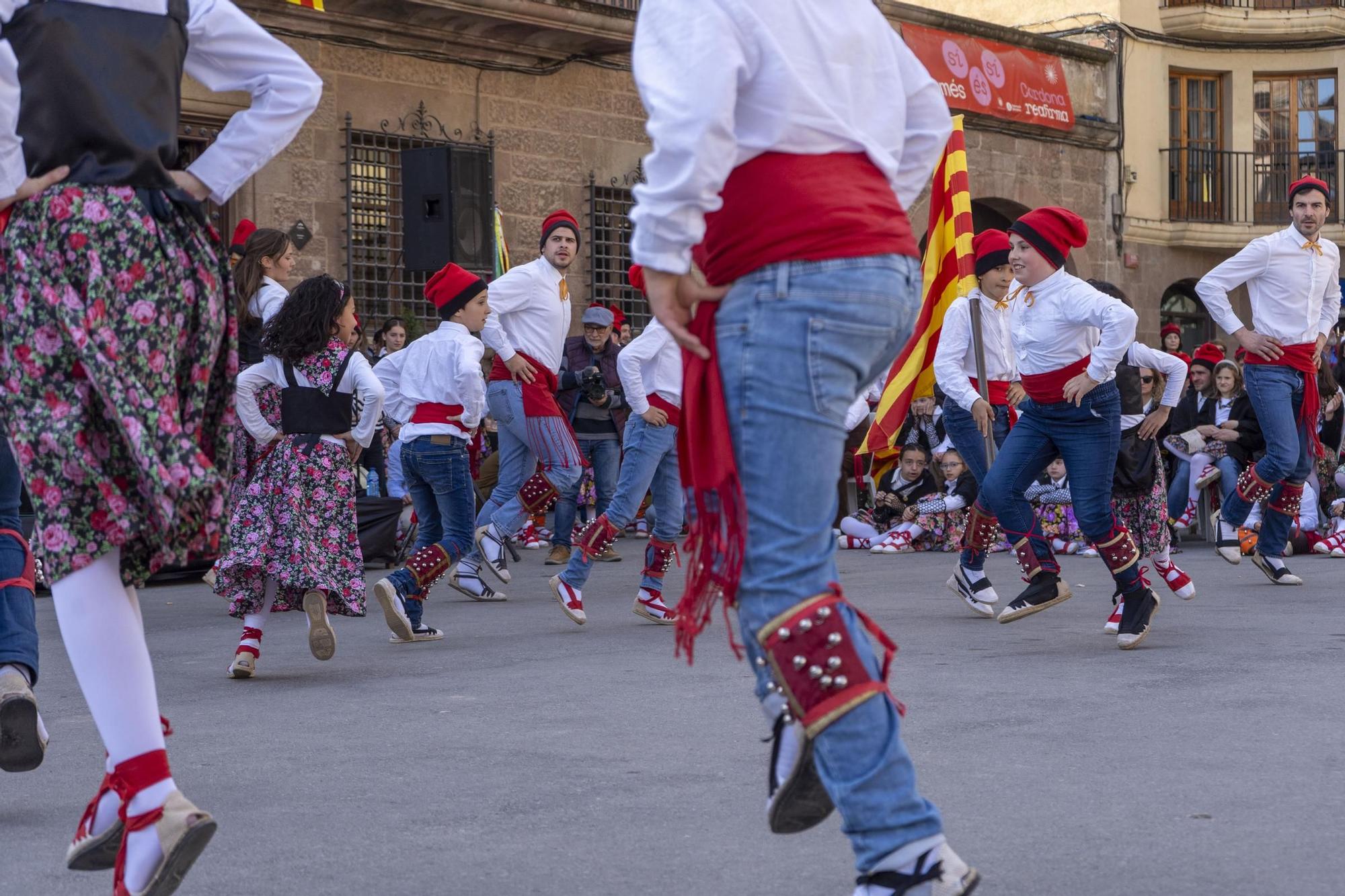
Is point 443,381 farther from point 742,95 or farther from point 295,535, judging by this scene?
point 742,95

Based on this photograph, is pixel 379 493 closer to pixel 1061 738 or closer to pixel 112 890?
pixel 1061 738

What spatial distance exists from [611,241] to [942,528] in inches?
273

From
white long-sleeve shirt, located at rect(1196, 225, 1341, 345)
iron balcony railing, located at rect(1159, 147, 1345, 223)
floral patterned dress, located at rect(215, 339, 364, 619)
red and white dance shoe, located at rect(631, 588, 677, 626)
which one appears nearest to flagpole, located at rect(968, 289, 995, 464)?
white long-sleeve shirt, located at rect(1196, 225, 1341, 345)

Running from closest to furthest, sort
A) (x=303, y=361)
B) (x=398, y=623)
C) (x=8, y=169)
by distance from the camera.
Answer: (x=8, y=169), (x=303, y=361), (x=398, y=623)

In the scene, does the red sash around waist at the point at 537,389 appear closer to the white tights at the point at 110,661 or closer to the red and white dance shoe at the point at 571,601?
the red and white dance shoe at the point at 571,601

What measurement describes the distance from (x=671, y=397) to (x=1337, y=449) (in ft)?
23.3

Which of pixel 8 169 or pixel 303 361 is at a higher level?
pixel 8 169

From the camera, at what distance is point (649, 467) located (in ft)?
30.4

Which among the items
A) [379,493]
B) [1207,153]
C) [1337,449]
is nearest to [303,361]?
[379,493]

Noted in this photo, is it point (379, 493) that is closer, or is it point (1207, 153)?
point (379, 493)

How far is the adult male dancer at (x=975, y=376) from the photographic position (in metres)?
8.97

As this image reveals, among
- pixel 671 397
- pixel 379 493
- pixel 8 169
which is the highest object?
pixel 8 169

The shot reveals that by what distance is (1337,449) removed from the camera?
14008mm

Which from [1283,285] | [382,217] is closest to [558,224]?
[1283,285]
